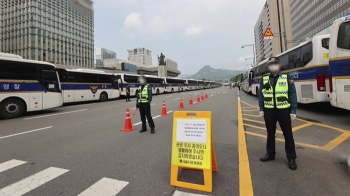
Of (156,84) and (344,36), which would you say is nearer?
(344,36)

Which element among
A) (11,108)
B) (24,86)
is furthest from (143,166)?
(24,86)

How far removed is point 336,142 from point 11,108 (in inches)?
499

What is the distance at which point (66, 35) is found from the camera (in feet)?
252

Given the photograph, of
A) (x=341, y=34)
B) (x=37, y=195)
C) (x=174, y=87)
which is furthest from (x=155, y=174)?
(x=174, y=87)

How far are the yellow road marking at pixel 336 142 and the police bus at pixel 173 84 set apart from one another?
98.4ft

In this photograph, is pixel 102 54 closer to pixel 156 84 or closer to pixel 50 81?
pixel 156 84

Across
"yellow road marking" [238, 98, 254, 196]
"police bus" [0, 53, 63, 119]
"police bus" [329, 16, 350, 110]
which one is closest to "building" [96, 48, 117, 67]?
"police bus" [0, 53, 63, 119]

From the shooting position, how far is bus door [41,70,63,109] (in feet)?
33.9

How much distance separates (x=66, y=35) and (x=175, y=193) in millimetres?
90412

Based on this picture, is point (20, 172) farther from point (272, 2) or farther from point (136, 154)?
point (272, 2)

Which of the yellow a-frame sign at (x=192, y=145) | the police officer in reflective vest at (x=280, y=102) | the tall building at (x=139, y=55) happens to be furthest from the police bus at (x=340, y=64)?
the tall building at (x=139, y=55)

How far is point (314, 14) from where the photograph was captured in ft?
190

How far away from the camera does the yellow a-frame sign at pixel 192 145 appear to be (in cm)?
272

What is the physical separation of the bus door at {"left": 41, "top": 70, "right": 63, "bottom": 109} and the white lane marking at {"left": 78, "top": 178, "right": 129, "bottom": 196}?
9614mm
